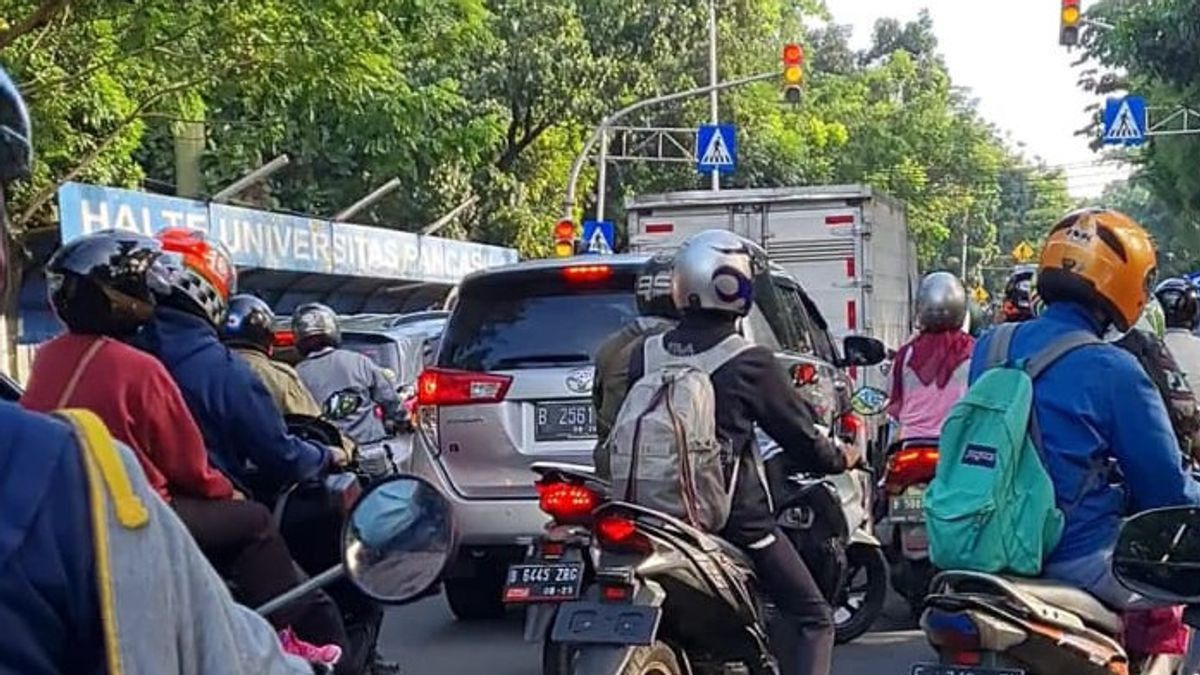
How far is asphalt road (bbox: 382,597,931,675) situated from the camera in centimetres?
778

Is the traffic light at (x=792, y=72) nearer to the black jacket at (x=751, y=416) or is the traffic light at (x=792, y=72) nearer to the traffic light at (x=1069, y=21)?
the traffic light at (x=1069, y=21)

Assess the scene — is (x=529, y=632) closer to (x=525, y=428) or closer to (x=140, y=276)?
(x=140, y=276)

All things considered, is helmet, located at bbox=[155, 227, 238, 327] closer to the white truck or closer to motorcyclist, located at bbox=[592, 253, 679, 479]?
motorcyclist, located at bbox=[592, 253, 679, 479]

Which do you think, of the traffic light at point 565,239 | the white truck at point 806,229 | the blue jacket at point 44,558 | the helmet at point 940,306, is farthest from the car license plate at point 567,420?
the traffic light at point 565,239

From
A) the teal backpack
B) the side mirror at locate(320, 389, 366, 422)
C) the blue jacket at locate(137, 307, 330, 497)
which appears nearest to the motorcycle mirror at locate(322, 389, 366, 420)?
the side mirror at locate(320, 389, 366, 422)

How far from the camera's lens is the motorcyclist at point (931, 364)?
29.8 ft

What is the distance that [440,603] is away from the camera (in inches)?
387

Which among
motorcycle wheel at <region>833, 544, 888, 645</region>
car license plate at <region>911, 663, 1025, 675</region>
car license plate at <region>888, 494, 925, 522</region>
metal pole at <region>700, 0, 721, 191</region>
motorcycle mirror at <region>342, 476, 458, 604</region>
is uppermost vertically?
metal pole at <region>700, 0, 721, 191</region>

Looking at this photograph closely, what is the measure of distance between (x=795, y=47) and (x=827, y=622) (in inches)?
781

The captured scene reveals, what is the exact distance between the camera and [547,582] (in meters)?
5.07

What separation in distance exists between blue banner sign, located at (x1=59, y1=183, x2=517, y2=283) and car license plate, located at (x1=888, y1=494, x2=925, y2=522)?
665cm

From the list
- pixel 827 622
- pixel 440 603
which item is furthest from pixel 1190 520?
pixel 440 603

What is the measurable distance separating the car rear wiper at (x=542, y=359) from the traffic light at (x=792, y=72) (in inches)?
659

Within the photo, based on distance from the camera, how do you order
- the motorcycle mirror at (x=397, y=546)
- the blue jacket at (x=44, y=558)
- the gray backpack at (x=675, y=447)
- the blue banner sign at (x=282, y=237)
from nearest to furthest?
the blue jacket at (x=44, y=558) < the motorcycle mirror at (x=397, y=546) < the gray backpack at (x=675, y=447) < the blue banner sign at (x=282, y=237)
